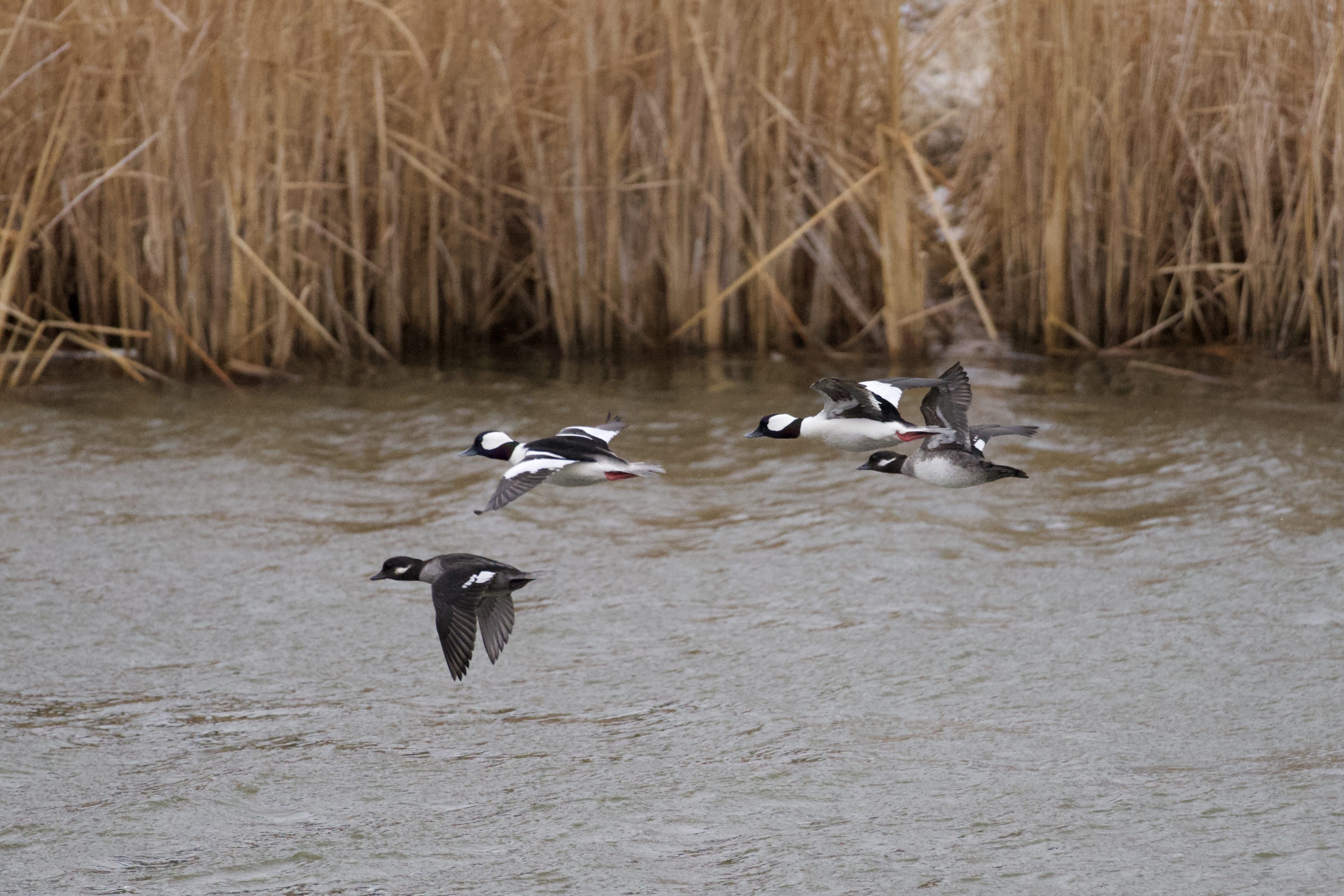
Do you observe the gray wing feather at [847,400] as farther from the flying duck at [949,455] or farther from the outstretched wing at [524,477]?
the outstretched wing at [524,477]

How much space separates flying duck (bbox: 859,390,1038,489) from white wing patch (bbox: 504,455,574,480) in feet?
A: 1.53

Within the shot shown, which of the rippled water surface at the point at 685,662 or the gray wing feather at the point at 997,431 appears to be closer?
the gray wing feather at the point at 997,431

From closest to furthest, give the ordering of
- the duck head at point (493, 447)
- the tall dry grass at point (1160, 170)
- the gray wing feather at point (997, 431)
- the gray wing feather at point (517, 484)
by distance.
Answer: the gray wing feather at point (517, 484) → the gray wing feather at point (997, 431) → the duck head at point (493, 447) → the tall dry grass at point (1160, 170)

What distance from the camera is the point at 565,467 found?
234 cm

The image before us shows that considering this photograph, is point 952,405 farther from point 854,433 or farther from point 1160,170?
point 1160,170

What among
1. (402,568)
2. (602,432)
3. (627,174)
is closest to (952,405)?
(602,432)


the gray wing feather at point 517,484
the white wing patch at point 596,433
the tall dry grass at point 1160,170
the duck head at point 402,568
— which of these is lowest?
the duck head at point 402,568

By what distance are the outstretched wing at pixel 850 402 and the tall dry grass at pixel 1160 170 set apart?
4.29 meters

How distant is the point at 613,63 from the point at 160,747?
3.90 metres

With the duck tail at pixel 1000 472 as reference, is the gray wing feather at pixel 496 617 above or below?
below

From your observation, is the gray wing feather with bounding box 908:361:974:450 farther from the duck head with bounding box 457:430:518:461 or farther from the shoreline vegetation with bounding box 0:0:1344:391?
the shoreline vegetation with bounding box 0:0:1344:391

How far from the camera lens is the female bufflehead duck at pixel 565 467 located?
2168mm

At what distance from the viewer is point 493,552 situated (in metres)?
5.18

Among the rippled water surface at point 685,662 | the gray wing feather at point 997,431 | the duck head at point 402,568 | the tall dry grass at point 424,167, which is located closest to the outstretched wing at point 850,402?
the gray wing feather at point 997,431
